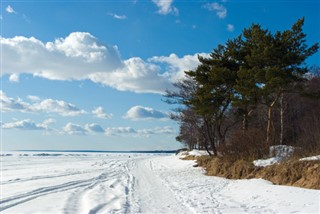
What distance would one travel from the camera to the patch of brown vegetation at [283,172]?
11889 millimetres

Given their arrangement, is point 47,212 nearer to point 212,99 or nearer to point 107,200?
point 107,200

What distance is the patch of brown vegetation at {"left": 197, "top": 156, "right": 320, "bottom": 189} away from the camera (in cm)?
1189

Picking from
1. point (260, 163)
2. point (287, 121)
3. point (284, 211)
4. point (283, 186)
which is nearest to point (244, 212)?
point (284, 211)

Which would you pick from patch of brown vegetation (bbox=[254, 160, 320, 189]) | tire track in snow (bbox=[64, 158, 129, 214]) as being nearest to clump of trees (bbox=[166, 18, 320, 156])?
patch of brown vegetation (bbox=[254, 160, 320, 189])

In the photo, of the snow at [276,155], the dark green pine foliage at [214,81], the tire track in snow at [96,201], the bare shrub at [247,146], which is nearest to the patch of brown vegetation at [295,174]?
the snow at [276,155]

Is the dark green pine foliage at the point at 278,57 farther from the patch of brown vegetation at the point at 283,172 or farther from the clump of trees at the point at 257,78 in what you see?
the patch of brown vegetation at the point at 283,172

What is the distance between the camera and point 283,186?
1247 cm

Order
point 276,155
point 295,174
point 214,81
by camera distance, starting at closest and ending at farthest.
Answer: point 295,174 → point 276,155 → point 214,81

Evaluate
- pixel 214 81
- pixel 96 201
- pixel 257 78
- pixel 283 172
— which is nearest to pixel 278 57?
pixel 257 78

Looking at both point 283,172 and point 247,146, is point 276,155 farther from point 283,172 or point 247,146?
point 283,172

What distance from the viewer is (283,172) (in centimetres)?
1337

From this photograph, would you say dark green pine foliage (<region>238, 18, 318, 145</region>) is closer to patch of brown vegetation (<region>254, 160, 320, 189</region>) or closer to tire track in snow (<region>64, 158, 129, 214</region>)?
patch of brown vegetation (<region>254, 160, 320, 189</region>)

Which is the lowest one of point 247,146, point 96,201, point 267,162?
point 96,201

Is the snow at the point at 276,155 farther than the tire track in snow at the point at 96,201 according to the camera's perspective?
Yes
